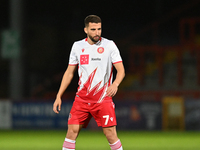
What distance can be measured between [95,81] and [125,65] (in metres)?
12.7

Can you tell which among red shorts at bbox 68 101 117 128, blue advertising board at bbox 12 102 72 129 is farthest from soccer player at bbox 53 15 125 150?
blue advertising board at bbox 12 102 72 129

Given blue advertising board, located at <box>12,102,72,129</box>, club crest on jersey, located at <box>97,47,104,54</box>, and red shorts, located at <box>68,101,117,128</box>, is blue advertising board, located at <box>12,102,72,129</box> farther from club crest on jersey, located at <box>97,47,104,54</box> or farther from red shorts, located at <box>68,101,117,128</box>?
club crest on jersey, located at <box>97,47,104,54</box>

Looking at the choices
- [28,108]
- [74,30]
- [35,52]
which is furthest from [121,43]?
[28,108]

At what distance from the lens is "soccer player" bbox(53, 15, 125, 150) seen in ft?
16.4

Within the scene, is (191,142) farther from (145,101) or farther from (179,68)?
(179,68)

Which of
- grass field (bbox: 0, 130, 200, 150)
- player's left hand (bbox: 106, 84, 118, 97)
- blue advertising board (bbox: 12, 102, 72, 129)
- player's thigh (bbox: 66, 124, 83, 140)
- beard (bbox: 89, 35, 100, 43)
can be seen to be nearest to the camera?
player's left hand (bbox: 106, 84, 118, 97)

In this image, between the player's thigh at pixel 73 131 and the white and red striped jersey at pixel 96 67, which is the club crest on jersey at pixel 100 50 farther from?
the player's thigh at pixel 73 131

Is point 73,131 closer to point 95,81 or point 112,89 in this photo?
point 95,81

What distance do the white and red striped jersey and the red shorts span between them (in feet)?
0.18

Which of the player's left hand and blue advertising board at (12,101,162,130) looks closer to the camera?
the player's left hand

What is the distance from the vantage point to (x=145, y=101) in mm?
12484

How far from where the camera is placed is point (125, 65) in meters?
17.7

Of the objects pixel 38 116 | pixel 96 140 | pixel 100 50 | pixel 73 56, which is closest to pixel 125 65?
pixel 38 116

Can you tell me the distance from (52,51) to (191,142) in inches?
394
